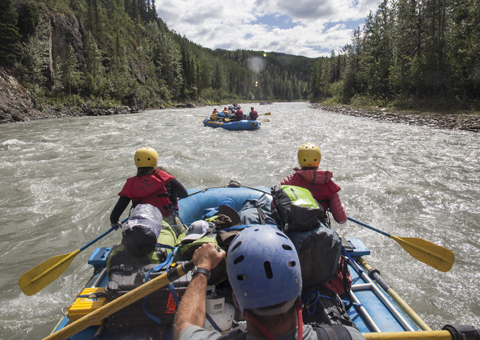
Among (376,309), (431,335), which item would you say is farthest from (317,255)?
(376,309)

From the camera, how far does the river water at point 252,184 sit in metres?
3.67

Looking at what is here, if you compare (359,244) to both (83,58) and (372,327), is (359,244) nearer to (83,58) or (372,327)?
(372,327)

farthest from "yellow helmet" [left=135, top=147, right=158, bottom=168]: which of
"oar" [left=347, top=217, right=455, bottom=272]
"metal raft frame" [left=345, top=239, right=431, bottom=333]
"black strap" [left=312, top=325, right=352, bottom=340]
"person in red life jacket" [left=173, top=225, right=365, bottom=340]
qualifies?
"oar" [left=347, top=217, right=455, bottom=272]

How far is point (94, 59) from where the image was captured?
35.0 m

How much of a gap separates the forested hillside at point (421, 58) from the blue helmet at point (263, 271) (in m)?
23.4

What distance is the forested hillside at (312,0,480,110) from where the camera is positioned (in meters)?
20.1

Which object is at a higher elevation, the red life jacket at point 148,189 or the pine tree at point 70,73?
the pine tree at point 70,73

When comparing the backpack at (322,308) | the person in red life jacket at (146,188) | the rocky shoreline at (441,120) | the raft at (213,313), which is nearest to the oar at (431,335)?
the raft at (213,313)

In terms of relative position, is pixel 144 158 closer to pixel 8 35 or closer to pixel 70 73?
pixel 8 35

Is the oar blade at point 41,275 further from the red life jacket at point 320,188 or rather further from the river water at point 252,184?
the red life jacket at point 320,188

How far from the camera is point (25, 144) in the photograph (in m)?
11.8

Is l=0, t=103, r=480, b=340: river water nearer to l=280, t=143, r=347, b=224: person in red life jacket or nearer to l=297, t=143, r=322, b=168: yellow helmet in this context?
l=280, t=143, r=347, b=224: person in red life jacket

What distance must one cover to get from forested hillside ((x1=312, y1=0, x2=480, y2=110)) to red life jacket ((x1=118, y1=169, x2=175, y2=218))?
22.7 m

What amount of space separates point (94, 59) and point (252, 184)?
1436 inches
